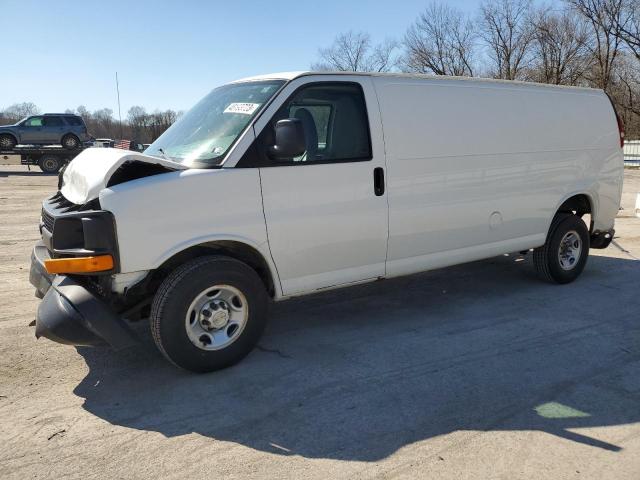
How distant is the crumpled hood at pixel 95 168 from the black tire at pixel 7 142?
A: 994 inches

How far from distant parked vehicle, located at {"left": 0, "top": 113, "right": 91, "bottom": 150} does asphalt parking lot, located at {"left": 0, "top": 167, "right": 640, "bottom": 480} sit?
77.4 ft

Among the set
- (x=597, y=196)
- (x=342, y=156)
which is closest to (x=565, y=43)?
(x=597, y=196)

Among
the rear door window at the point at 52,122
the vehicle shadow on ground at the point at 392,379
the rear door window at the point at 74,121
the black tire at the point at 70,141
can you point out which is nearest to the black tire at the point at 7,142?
the rear door window at the point at 52,122

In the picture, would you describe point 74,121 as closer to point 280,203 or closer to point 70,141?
point 70,141

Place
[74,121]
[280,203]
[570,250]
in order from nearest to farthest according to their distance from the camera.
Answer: [280,203] < [570,250] < [74,121]

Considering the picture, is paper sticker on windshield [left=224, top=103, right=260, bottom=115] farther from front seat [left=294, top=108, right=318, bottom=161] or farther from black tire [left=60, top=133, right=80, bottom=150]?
black tire [left=60, top=133, right=80, bottom=150]

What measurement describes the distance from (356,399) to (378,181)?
6.04 feet

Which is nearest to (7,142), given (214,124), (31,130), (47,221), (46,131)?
(31,130)

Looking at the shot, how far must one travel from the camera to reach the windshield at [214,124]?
407 centimetres

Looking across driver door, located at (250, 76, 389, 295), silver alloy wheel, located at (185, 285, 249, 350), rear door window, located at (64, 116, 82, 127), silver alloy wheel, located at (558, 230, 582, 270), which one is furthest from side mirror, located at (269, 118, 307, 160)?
rear door window, located at (64, 116, 82, 127)

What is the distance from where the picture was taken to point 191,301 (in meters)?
3.76

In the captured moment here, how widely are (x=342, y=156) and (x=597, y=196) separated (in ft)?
12.3

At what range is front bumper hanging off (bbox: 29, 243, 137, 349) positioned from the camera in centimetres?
345

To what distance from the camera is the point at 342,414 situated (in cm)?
343
